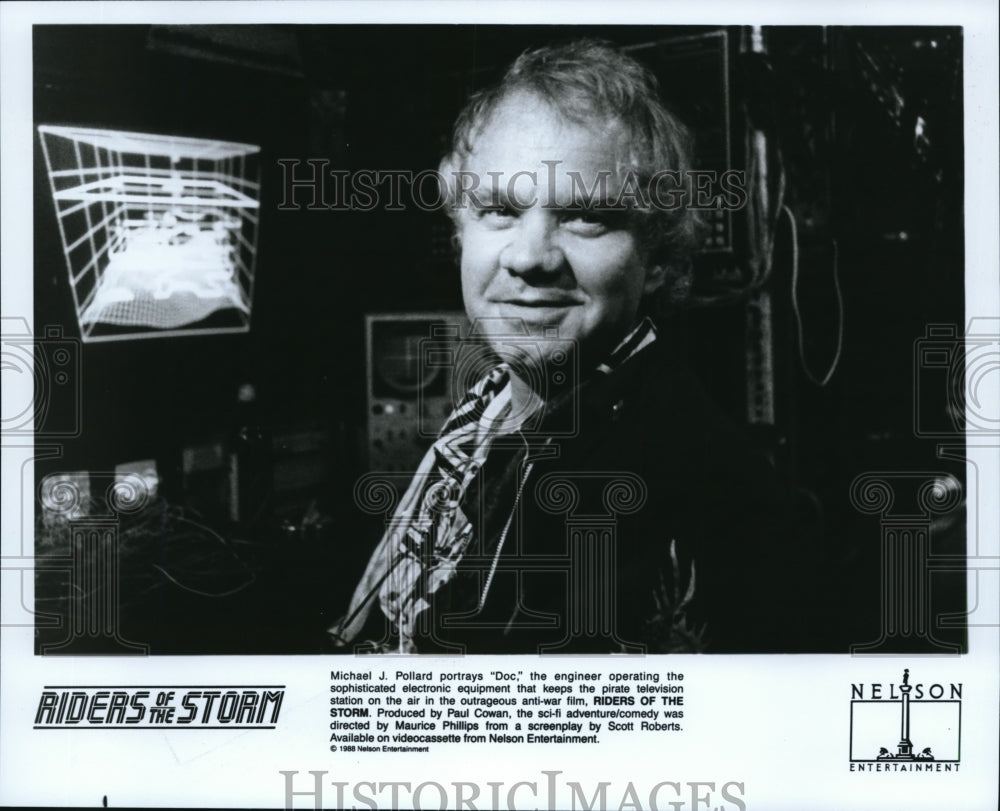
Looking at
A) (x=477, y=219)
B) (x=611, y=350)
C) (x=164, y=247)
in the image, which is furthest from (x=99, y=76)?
(x=611, y=350)

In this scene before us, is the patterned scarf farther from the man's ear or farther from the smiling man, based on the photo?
the man's ear

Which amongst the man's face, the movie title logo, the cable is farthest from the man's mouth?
the movie title logo

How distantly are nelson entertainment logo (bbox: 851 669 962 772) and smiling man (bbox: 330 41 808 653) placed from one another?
1.21 feet

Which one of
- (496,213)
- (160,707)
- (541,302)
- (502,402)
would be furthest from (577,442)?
(160,707)

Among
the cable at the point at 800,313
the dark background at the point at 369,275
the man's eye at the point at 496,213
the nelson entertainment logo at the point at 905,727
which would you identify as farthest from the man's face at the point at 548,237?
the nelson entertainment logo at the point at 905,727

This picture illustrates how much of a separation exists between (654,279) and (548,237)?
0.41 m

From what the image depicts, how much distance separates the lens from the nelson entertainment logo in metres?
3.46

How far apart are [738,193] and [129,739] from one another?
292 cm

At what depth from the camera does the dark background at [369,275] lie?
3.39m

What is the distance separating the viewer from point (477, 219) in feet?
11.1

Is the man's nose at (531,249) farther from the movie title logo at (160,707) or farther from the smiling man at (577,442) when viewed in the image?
the movie title logo at (160,707)

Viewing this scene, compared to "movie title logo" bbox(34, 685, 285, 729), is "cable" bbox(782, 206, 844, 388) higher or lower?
higher

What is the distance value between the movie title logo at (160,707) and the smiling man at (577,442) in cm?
39

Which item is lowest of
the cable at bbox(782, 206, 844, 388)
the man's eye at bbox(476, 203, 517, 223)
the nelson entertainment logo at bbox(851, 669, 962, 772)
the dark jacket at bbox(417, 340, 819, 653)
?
the nelson entertainment logo at bbox(851, 669, 962, 772)
